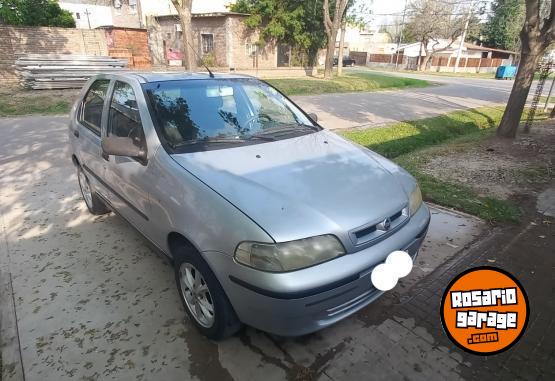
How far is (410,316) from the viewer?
8.77ft

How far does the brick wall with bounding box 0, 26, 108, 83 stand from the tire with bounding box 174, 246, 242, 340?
51.9 ft

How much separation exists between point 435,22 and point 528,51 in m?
43.2

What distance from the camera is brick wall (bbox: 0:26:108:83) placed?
46.0ft

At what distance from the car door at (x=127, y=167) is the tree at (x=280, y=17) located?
22.0 metres

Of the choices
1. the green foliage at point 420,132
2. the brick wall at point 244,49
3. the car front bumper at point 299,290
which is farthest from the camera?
the brick wall at point 244,49

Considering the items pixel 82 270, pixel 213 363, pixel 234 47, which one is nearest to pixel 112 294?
pixel 82 270

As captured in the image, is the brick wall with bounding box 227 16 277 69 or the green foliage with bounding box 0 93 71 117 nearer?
the green foliage with bounding box 0 93 71 117

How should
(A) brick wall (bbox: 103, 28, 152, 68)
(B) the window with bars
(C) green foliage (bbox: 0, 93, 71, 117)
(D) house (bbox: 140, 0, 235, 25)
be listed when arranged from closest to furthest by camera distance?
1. (C) green foliage (bbox: 0, 93, 71, 117)
2. (A) brick wall (bbox: 103, 28, 152, 68)
3. (B) the window with bars
4. (D) house (bbox: 140, 0, 235, 25)

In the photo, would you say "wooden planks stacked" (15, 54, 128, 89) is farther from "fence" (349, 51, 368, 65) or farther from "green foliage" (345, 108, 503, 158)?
"fence" (349, 51, 368, 65)

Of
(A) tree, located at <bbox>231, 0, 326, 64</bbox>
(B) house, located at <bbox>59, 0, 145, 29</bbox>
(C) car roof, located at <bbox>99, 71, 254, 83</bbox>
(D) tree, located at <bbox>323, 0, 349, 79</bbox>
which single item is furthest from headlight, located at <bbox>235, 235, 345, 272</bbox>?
(B) house, located at <bbox>59, 0, 145, 29</bbox>

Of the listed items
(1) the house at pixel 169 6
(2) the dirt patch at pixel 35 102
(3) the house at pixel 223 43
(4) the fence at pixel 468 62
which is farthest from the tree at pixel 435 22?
(2) the dirt patch at pixel 35 102

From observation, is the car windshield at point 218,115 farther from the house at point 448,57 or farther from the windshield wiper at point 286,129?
the house at point 448,57

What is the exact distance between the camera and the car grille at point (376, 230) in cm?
207

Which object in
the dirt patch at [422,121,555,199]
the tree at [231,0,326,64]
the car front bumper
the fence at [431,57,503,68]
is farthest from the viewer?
the fence at [431,57,503,68]
